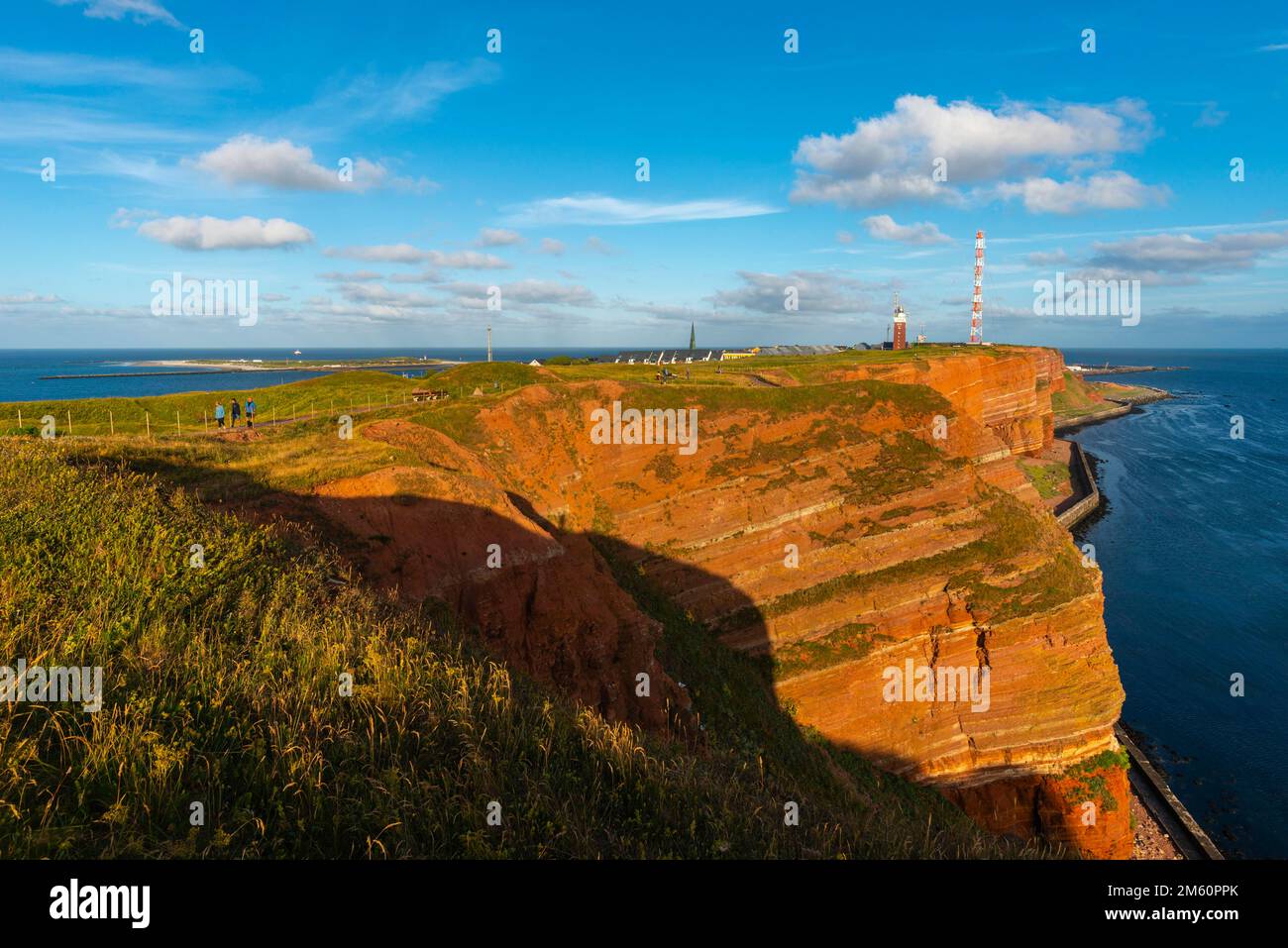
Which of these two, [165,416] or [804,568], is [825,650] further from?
[165,416]

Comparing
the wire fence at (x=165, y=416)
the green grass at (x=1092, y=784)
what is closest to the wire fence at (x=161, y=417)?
the wire fence at (x=165, y=416)

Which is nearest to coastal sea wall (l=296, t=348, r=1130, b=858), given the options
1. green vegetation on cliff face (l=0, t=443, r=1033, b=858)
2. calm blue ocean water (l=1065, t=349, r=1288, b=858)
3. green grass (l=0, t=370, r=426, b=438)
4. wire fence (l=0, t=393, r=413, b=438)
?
green vegetation on cliff face (l=0, t=443, r=1033, b=858)

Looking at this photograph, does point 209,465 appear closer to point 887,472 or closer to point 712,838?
point 712,838

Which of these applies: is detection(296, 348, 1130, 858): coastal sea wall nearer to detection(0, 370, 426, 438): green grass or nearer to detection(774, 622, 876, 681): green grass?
detection(774, 622, 876, 681): green grass

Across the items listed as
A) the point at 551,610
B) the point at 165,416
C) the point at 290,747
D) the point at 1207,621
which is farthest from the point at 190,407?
the point at 1207,621

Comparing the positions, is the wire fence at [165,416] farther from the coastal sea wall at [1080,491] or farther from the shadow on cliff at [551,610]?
the coastal sea wall at [1080,491]
